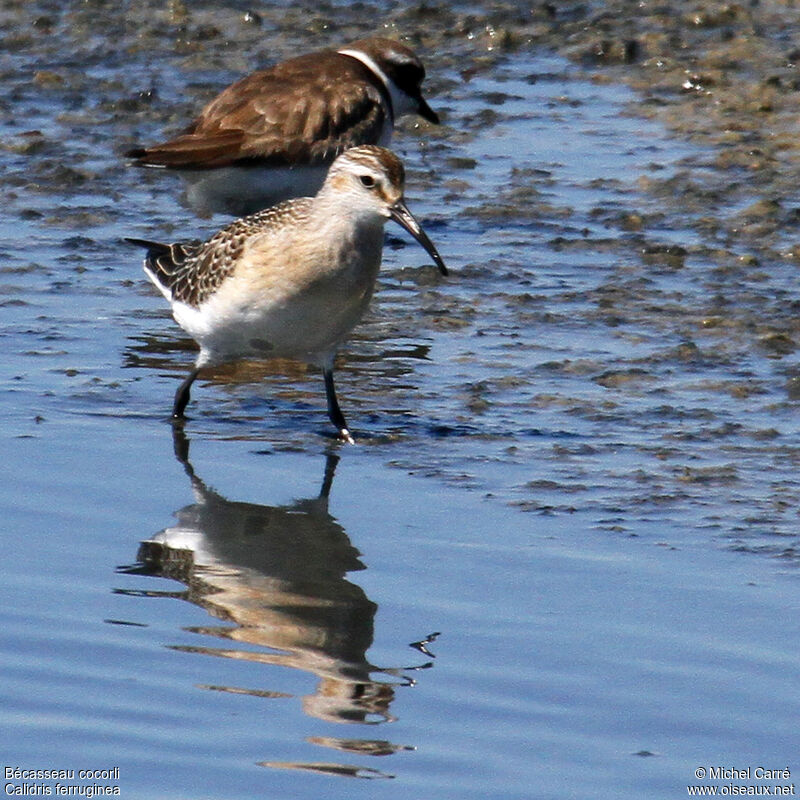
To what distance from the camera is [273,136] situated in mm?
9367

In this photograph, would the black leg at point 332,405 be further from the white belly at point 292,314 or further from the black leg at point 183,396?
the black leg at point 183,396

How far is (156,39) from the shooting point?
43.1 ft

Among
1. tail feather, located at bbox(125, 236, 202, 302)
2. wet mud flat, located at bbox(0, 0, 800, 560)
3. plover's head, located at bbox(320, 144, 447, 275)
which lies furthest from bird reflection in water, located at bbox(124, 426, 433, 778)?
tail feather, located at bbox(125, 236, 202, 302)

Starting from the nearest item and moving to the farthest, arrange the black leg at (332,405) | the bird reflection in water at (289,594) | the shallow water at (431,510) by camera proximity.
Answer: the shallow water at (431,510) < the bird reflection in water at (289,594) < the black leg at (332,405)

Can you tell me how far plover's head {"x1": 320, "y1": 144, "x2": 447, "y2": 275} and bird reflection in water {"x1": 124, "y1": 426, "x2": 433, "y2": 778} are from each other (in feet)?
3.28

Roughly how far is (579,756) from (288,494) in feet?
6.97

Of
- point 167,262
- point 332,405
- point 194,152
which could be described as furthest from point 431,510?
point 194,152

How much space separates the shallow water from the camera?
15.2 feet

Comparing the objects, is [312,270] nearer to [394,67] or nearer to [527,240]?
[527,240]

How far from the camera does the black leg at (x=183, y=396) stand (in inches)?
284

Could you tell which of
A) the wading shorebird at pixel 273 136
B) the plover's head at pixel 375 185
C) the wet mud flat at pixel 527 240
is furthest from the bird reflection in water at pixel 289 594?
the wading shorebird at pixel 273 136

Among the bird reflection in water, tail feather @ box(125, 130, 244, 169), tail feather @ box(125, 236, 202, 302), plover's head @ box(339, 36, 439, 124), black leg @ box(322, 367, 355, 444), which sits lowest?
the bird reflection in water

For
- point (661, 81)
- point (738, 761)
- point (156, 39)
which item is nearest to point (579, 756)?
point (738, 761)

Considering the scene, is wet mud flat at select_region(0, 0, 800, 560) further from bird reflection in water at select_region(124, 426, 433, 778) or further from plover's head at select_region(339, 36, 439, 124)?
bird reflection in water at select_region(124, 426, 433, 778)
